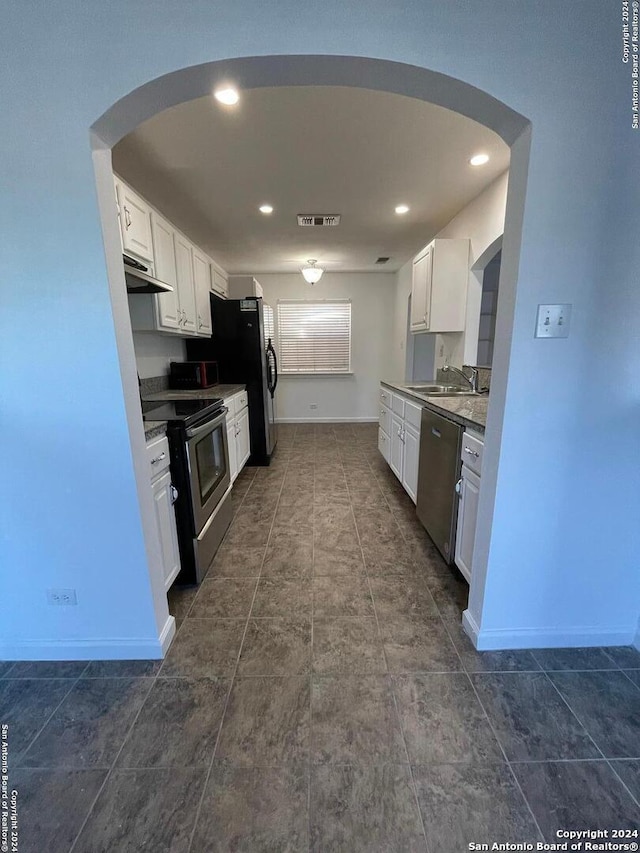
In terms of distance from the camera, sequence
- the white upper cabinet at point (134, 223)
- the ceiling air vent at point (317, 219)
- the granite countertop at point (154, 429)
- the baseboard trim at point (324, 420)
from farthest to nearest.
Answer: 1. the baseboard trim at point (324, 420)
2. the ceiling air vent at point (317, 219)
3. the white upper cabinet at point (134, 223)
4. the granite countertop at point (154, 429)

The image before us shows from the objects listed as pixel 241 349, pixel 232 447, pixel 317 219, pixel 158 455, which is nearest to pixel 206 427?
pixel 158 455

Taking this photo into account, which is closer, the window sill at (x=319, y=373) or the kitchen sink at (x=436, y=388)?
the kitchen sink at (x=436, y=388)

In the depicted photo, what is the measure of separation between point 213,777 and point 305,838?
0.32m

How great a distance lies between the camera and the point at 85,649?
144 centimetres

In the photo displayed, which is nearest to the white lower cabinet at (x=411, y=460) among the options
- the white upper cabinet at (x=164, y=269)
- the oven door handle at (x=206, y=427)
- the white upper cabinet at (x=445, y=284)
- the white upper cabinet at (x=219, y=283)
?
the white upper cabinet at (x=445, y=284)

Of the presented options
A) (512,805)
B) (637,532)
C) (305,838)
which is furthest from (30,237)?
(637,532)

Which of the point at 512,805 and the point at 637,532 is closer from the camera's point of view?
the point at 512,805

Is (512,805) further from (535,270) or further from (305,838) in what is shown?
(535,270)

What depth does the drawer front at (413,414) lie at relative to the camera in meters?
2.45

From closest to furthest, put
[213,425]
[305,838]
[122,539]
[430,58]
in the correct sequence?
[305,838] → [430,58] → [122,539] → [213,425]

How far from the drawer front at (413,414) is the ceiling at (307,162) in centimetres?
164

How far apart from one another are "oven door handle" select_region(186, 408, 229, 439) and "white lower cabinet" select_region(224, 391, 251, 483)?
1.27ft

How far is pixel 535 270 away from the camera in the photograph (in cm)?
116

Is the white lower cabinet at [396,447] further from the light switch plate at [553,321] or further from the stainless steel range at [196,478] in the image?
the light switch plate at [553,321]
